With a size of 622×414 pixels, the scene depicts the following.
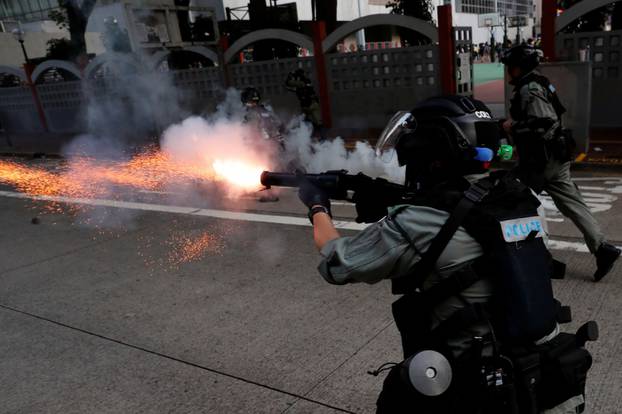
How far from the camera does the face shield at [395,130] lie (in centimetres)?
184

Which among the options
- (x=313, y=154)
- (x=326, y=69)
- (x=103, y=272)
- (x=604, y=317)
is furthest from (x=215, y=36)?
(x=604, y=317)

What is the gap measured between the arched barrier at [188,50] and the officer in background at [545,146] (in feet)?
40.4

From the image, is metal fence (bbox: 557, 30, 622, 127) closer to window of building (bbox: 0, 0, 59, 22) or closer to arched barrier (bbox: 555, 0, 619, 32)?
arched barrier (bbox: 555, 0, 619, 32)

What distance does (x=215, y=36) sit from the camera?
15461 mm

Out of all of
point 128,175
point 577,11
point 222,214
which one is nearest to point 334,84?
point 128,175

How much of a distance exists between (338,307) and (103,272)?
2.76m

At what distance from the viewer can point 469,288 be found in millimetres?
1559

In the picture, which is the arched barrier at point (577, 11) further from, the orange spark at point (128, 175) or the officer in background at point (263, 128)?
the orange spark at point (128, 175)

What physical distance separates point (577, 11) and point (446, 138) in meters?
9.27

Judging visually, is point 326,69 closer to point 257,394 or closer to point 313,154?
point 313,154

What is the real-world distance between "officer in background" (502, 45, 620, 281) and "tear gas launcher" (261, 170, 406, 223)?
2.29 meters

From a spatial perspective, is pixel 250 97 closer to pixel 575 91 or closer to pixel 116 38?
pixel 575 91

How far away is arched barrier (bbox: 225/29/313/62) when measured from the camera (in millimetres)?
13055

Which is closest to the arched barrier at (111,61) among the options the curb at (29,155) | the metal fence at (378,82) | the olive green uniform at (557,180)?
the curb at (29,155)
